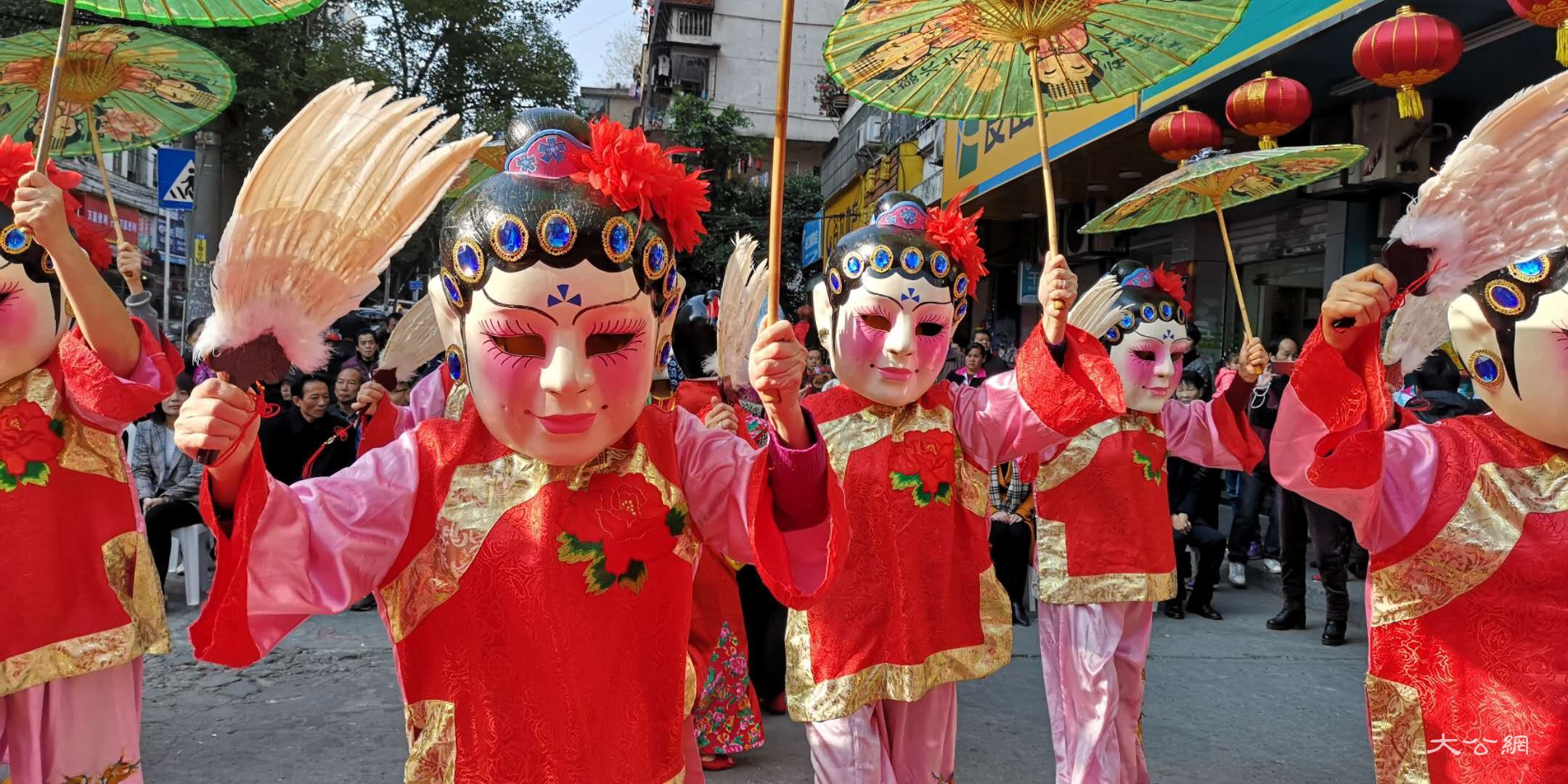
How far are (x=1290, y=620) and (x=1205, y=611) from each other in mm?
537

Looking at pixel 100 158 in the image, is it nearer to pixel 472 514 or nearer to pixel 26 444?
pixel 26 444

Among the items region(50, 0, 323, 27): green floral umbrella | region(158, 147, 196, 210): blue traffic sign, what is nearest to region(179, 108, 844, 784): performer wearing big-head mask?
region(50, 0, 323, 27): green floral umbrella

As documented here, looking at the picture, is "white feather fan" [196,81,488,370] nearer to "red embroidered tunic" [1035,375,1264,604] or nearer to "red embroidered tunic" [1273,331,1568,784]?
"red embroidered tunic" [1273,331,1568,784]

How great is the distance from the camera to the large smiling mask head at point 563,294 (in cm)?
207

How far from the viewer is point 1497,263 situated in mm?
2279

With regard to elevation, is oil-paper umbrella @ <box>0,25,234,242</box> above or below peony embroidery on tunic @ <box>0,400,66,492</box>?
above

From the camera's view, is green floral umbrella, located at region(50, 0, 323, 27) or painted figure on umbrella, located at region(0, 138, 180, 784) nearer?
green floral umbrella, located at region(50, 0, 323, 27)

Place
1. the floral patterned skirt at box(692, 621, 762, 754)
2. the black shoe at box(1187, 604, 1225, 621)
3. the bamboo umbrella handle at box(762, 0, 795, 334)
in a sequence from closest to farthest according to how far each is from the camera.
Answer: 1. the bamboo umbrella handle at box(762, 0, 795, 334)
2. the floral patterned skirt at box(692, 621, 762, 754)
3. the black shoe at box(1187, 604, 1225, 621)

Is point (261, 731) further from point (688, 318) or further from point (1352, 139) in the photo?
point (1352, 139)

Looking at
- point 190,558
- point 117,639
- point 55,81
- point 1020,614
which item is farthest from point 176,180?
point 1020,614

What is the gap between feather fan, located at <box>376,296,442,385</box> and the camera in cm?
392

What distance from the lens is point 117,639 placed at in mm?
3068

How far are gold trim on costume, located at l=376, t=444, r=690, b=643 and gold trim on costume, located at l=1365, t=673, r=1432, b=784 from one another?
1605 millimetres

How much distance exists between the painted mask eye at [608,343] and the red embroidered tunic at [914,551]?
4.24 ft
